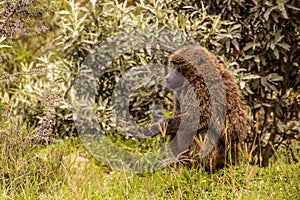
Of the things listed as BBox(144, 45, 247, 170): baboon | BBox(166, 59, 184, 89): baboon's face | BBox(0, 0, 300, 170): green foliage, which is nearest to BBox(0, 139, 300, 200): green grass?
BBox(144, 45, 247, 170): baboon

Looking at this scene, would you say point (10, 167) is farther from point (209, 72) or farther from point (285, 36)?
point (285, 36)

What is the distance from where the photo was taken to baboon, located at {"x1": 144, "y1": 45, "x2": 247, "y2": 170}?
4.29 metres

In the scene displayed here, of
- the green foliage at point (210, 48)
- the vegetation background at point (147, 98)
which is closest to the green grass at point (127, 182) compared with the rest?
the vegetation background at point (147, 98)

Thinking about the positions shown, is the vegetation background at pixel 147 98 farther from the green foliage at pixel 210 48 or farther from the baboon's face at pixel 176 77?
the baboon's face at pixel 176 77

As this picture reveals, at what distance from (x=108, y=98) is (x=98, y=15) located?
0.97m

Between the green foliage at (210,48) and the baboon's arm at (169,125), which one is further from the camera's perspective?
the green foliage at (210,48)

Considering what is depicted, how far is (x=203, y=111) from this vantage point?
14.1ft

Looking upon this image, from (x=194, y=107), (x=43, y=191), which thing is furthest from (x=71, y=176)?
(x=194, y=107)

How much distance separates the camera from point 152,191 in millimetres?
4289

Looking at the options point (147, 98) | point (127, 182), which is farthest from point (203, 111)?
point (147, 98)

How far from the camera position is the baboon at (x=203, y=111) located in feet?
14.1

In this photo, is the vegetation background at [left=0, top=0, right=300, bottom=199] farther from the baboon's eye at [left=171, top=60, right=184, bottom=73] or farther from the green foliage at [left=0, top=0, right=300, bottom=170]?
the baboon's eye at [left=171, top=60, right=184, bottom=73]

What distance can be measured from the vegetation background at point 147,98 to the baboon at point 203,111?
0.19m

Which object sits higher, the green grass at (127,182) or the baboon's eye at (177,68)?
the baboon's eye at (177,68)
